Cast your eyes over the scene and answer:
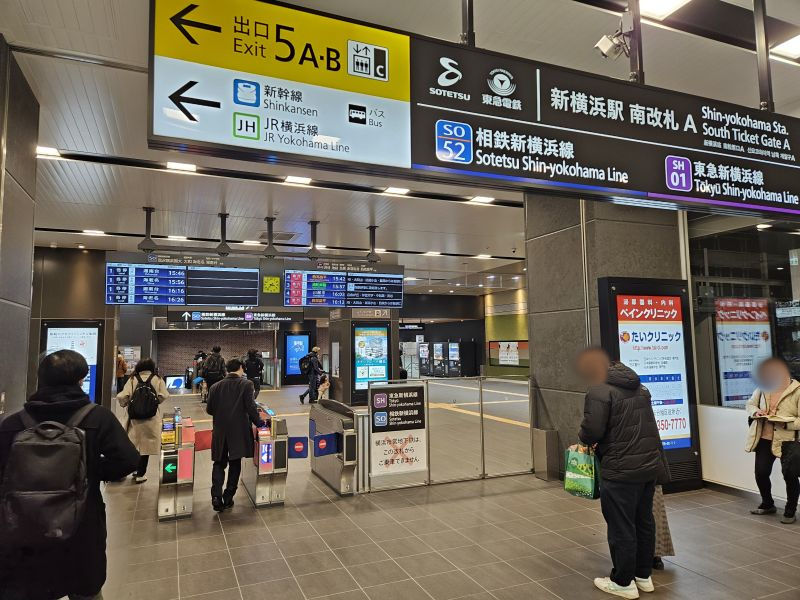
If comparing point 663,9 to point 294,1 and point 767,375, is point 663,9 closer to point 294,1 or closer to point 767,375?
point 294,1

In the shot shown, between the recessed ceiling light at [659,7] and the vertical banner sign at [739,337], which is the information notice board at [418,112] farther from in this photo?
the vertical banner sign at [739,337]

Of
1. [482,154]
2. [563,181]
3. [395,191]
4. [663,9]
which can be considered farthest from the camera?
[395,191]

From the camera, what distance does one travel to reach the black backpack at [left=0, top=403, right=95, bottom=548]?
1.96 m

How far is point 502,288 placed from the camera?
1866 cm

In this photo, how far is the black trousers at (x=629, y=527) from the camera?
3.11 m

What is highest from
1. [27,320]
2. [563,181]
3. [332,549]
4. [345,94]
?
[345,94]

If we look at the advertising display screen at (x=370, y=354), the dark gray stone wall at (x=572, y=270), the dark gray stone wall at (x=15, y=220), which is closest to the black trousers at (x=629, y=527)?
the dark gray stone wall at (x=572, y=270)

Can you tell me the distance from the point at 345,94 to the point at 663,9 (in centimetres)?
245

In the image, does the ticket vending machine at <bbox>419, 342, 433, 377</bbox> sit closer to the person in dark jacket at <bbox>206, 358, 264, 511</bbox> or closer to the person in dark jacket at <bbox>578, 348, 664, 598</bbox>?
the person in dark jacket at <bbox>206, 358, 264, 511</bbox>

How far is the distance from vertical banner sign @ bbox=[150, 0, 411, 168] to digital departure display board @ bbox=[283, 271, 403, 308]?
6092 millimetres

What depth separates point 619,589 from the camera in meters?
3.21

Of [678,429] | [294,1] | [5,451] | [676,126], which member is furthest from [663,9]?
[5,451]

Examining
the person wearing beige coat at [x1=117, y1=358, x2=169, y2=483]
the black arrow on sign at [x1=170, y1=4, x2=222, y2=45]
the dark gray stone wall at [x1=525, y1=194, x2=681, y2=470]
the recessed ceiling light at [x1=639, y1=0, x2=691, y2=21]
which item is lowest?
the person wearing beige coat at [x1=117, y1=358, x2=169, y2=483]

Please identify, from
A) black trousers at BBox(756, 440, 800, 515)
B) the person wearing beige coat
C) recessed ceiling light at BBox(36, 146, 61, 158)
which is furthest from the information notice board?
the person wearing beige coat
